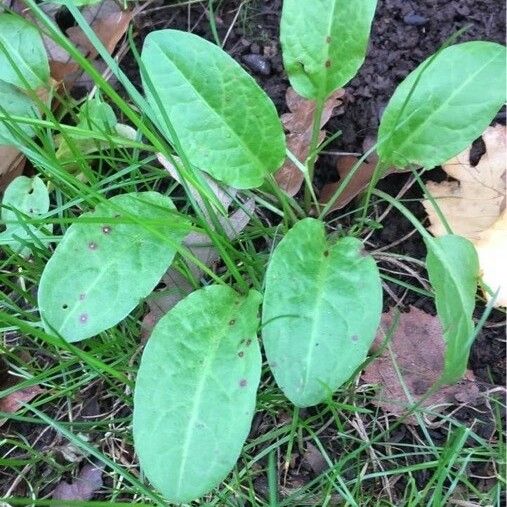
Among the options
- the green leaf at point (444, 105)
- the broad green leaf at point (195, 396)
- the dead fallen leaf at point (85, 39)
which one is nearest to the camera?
the broad green leaf at point (195, 396)

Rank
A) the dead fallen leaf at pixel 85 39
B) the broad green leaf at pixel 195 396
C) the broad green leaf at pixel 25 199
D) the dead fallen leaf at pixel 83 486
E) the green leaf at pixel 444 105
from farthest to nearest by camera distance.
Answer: the dead fallen leaf at pixel 85 39 → the broad green leaf at pixel 25 199 → the dead fallen leaf at pixel 83 486 → the green leaf at pixel 444 105 → the broad green leaf at pixel 195 396

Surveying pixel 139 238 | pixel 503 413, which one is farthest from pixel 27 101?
pixel 503 413

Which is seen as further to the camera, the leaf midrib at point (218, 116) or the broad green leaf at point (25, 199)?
the broad green leaf at point (25, 199)

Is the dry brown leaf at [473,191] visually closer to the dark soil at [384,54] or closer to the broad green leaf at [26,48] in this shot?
the dark soil at [384,54]

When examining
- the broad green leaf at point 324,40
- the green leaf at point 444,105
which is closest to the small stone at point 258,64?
the broad green leaf at point 324,40

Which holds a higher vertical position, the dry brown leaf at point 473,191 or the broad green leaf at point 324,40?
the broad green leaf at point 324,40

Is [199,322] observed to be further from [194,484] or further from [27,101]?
[27,101]
